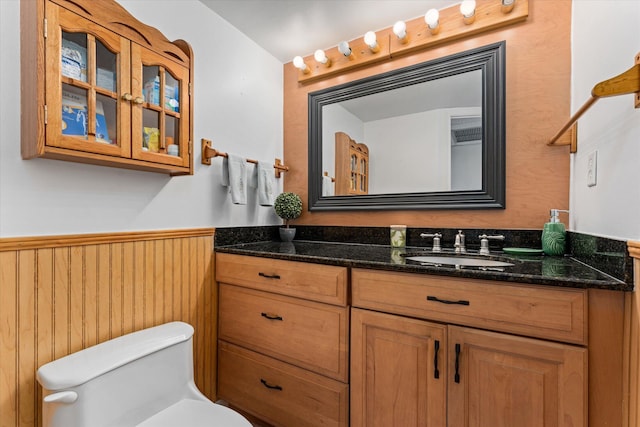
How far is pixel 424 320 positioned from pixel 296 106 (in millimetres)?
1726

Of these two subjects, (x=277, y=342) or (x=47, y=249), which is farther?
(x=277, y=342)

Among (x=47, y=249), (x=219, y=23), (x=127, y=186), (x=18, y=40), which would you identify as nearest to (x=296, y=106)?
(x=219, y=23)

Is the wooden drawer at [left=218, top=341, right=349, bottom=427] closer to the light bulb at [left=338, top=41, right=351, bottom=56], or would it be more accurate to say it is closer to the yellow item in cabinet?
the yellow item in cabinet

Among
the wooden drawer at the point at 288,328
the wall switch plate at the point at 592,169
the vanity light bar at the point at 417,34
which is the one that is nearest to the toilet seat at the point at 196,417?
the wooden drawer at the point at 288,328

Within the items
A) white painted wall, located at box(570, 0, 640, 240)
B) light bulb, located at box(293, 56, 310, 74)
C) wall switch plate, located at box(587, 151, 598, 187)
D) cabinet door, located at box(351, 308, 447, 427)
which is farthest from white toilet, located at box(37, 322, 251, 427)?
light bulb, located at box(293, 56, 310, 74)

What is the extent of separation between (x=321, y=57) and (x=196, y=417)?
2041 mm

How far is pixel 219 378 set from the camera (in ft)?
5.52

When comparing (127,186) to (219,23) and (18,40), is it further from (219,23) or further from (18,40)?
(219,23)

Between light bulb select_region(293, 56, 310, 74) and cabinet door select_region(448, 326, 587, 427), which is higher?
light bulb select_region(293, 56, 310, 74)

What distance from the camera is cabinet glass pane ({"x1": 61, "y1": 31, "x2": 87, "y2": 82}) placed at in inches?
41.0

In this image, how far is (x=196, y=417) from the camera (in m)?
1.10

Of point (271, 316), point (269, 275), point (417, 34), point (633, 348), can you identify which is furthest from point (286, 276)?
point (417, 34)

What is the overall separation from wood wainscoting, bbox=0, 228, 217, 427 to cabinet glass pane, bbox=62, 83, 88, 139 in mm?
410

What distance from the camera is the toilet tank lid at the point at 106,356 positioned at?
976 mm
